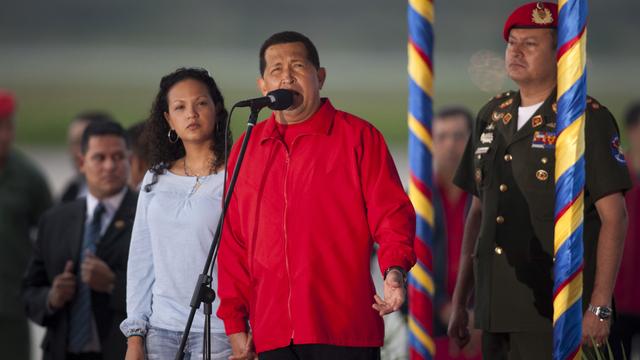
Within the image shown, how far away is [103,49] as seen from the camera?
1300 inches

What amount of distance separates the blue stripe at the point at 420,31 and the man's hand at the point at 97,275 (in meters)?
1.75

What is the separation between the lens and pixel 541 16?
473cm

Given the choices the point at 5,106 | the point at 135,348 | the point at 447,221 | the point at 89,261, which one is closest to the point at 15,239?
the point at 5,106

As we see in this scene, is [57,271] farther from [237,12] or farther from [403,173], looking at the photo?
[237,12]

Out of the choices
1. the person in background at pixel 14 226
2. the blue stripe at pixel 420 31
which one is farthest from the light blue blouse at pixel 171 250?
the person in background at pixel 14 226

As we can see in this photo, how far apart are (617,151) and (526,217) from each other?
421 millimetres

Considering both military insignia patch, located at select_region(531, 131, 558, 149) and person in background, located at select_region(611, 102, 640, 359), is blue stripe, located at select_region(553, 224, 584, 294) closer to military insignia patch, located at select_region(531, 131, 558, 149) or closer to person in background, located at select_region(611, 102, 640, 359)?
military insignia patch, located at select_region(531, 131, 558, 149)

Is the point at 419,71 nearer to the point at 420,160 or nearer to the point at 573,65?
the point at 420,160

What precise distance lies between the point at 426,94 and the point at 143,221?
151 cm

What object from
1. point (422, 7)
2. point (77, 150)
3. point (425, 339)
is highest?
point (422, 7)

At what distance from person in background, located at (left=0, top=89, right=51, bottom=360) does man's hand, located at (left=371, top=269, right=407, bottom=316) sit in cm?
398

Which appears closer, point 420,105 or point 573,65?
point 573,65

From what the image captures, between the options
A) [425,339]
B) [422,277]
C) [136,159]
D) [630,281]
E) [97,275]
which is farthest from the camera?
[630,281]

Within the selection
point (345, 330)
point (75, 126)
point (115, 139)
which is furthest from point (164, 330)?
point (75, 126)
